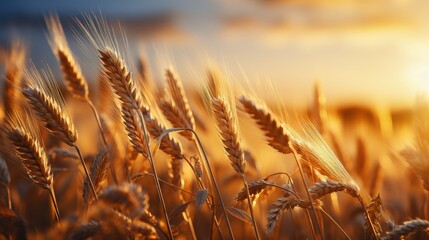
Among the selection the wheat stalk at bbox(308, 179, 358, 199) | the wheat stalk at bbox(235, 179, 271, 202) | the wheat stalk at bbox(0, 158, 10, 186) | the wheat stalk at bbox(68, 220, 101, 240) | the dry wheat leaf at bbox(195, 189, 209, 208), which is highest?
the wheat stalk at bbox(0, 158, 10, 186)

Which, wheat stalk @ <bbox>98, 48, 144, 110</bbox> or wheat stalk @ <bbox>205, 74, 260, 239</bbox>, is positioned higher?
wheat stalk @ <bbox>98, 48, 144, 110</bbox>

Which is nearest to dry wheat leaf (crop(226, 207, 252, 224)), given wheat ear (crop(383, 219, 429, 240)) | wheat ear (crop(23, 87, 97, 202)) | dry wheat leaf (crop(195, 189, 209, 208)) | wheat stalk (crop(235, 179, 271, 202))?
wheat stalk (crop(235, 179, 271, 202))

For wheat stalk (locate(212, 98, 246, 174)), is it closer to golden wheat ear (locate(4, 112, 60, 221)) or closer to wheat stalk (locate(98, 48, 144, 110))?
wheat stalk (locate(98, 48, 144, 110))

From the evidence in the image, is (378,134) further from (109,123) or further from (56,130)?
(56,130)

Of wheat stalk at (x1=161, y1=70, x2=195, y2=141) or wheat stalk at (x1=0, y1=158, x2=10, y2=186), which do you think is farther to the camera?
wheat stalk at (x1=161, y1=70, x2=195, y2=141)

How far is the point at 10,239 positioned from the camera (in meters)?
2.44

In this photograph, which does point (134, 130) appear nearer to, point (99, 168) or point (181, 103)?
point (99, 168)

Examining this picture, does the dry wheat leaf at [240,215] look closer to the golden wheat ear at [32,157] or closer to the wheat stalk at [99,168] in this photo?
the wheat stalk at [99,168]

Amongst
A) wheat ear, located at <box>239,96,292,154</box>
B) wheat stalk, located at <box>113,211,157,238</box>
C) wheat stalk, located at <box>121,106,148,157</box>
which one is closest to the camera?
wheat stalk, located at <box>113,211,157,238</box>

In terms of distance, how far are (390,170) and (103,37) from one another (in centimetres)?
327

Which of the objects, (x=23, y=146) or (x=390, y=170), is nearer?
(x=23, y=146)

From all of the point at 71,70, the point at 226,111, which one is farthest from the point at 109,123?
the point at 226,111

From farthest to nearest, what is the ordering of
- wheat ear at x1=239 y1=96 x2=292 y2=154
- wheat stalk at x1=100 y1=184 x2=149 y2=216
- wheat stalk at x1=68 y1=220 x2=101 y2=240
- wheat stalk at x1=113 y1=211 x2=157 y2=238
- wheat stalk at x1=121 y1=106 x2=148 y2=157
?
wheat stalk at x1=121 y1=106 x2=148 y2=157
wheat ear at x1=239 y1=96 x2=292 y2=154
wheat stalk at x1=113 y1=211 x2=157 y2=238
wheat stalk at x1=68 y1=220 x2=101 y2=240
wheat stalk at x1=100 y1=184 x2=149 y2=216

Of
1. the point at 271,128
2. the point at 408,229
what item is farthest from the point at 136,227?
the point at 408,229
